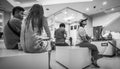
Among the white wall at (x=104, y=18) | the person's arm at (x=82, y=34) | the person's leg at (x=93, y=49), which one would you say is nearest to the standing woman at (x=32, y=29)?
the person's arm at (x=82, y=34)

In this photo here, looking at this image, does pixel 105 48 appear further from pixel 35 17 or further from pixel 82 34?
pixel 35 17

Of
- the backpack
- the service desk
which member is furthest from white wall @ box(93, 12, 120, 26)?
the backpack

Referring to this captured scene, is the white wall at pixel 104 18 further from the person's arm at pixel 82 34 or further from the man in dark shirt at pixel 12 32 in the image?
the man in dark shirt at pixel 12 32

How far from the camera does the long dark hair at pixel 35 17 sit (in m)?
1.17

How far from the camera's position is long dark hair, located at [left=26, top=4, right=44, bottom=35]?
3.83ft

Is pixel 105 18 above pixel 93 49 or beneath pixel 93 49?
above

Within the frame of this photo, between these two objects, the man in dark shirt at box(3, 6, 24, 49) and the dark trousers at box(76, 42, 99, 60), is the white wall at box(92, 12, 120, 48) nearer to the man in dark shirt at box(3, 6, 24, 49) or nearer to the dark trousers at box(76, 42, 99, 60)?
the dark trousers at box(76, 42, 99, 60)

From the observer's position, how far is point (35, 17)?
119 centimetres

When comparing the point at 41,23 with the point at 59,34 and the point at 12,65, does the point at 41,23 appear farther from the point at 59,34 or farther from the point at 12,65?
the point at 59,34

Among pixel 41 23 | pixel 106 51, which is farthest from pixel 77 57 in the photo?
pixel 106 51

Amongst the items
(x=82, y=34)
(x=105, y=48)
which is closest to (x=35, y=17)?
(x=82, y=34)

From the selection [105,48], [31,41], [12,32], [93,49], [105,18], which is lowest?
[105,48]

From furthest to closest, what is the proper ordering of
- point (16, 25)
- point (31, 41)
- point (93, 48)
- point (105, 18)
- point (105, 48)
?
point (105, 18) < point (105, 48) < point (93, 48) < point (16, 25) < point (31, 41)

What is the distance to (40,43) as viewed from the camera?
1.21 m
